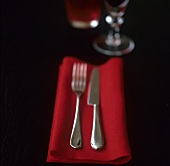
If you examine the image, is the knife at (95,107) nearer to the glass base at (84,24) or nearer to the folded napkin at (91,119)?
the folded napkin at (91,119)

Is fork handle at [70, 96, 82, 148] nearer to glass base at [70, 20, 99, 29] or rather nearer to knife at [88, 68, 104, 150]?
knife at [88, 68, 104, 150]

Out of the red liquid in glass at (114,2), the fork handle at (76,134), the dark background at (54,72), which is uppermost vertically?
the red liquid in glass at (114,2)

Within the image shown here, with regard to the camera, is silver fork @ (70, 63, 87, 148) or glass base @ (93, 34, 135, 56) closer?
silver fork @ (70, 63, 87, 148)

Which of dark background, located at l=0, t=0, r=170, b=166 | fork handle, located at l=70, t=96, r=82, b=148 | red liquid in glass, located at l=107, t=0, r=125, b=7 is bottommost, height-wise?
fork handle, located at l=70, t=96, r=82, b=148

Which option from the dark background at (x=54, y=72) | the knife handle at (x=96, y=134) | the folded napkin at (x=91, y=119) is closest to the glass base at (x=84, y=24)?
the dark background at (x=54, y=72)

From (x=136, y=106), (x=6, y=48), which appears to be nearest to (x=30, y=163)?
(x=136, y=106)

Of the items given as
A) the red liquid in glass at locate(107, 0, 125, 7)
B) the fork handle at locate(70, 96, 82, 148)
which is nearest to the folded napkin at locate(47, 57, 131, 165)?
the fork handle at locate(70, 96, 82, 148)

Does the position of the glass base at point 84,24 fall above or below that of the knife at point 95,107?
above

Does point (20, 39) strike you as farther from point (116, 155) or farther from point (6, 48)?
point (116, 155)
